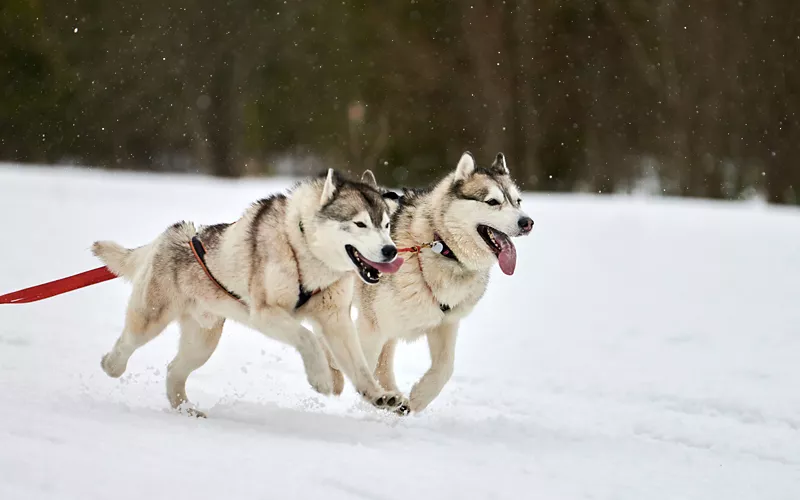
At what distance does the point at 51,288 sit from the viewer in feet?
16.9

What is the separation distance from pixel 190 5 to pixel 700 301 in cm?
2026

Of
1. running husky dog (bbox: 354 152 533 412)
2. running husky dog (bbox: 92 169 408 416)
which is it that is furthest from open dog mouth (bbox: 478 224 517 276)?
running husky dog (bbox: 92 169 408 416)

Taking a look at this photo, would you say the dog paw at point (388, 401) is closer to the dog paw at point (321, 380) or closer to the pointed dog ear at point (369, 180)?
the dog paw at point (321, 380)

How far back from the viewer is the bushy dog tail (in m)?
5.55

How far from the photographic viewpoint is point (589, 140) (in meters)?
23.4

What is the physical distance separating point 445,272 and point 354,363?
1003 mm

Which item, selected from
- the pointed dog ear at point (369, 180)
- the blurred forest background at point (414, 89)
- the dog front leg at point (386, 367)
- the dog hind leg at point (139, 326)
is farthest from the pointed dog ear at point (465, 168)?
the blurred forest background at point (414, 89)

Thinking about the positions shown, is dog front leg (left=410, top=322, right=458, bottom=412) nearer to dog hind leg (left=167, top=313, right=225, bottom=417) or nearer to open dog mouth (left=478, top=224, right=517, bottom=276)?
open dog mouth (left=478, top=224, right=517, bottom=276)

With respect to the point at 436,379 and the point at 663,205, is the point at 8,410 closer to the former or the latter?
the point at 436,379

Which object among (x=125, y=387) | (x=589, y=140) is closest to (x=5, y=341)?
(x=125, y=387)

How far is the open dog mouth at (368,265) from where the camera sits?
4.63 metres

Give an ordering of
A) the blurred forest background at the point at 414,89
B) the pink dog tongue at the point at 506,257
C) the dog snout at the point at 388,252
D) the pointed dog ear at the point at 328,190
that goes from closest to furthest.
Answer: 1. the dog snout at the point at 388,252
2. the pointed dog ear at the point at 328,190
3. the pink dog tongue at the point at 506,257
4. the blurred forest background at the point at 414,89

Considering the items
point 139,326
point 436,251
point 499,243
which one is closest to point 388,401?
point 436,251

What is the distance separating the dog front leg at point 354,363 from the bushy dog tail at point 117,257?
4.65ft
